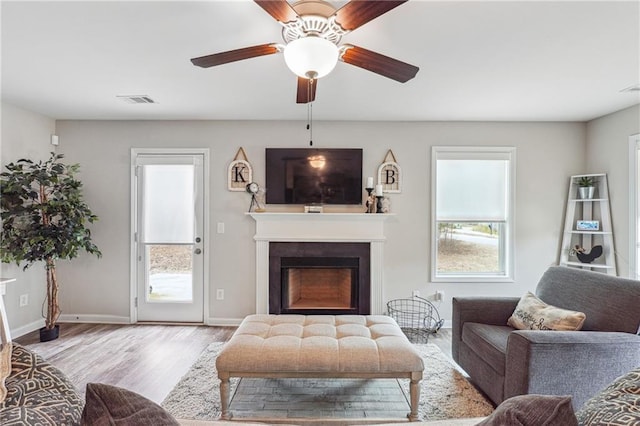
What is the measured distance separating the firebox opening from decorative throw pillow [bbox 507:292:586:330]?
1.87 meters

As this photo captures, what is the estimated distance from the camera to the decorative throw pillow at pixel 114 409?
2.84 ft

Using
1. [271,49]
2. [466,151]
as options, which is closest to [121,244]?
[271,49]

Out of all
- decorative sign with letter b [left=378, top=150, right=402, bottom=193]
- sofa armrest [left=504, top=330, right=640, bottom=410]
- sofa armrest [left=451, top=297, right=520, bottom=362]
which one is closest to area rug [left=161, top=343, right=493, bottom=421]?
sofa armrest [left=451, top=297, right=520, bottom=362]

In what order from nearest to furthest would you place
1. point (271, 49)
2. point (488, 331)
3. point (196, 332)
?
point (271, 49) < point (488, 331) < point (196, 332)

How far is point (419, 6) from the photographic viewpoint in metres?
1.80

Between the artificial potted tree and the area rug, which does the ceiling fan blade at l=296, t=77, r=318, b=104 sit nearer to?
the area rug

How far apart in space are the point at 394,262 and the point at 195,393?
2.51 meters

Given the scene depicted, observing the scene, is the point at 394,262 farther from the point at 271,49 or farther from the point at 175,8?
the point at 175,8

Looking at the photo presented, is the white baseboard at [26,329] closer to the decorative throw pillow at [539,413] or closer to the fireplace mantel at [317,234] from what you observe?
the fireplace mantel at [317,234]

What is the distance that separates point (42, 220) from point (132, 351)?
1.61 meters

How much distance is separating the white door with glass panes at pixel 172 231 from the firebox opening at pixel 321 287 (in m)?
1.10

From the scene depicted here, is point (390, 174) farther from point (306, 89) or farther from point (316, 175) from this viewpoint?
point (306, 89)

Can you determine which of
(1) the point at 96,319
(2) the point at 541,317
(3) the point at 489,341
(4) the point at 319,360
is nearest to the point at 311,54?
(4) the point at 319,360

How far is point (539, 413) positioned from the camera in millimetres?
828
